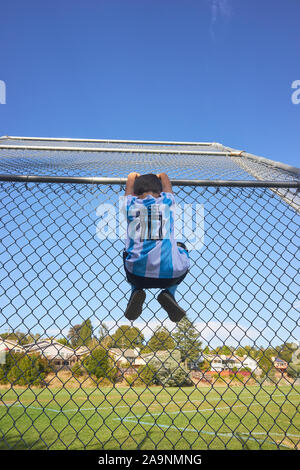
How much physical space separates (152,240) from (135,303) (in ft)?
1.61

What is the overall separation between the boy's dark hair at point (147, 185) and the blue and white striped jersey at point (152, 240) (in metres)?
0.09

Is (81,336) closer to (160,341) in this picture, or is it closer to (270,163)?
(160,341)

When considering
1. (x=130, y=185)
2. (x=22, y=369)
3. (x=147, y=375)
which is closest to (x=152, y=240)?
(x=130, y=185)

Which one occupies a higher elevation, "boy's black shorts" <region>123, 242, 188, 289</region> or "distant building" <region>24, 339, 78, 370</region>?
"boy's black shorts" <region>123, 242, 188, 289</region>

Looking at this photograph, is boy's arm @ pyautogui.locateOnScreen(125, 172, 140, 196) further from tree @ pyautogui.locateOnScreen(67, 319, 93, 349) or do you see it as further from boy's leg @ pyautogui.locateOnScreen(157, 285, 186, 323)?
tree @ pyautogui.locateOnScreen(67, 319, 93, 349)

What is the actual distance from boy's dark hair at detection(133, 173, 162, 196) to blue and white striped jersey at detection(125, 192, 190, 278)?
91 mm

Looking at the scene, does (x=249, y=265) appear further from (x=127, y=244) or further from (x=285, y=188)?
(x=127, y=244)

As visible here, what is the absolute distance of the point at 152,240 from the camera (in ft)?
6.86

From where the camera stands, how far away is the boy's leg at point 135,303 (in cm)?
214

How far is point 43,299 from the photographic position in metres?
2.46

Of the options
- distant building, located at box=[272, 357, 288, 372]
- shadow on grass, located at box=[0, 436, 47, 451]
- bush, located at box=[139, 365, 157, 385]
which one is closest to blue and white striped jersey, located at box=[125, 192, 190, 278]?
bush, located at box=[139, 365, 157, 385]

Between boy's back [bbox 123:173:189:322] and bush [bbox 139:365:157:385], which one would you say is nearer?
boy's back [bbox 123:173:189:322]

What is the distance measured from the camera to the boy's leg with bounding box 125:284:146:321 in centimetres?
214
